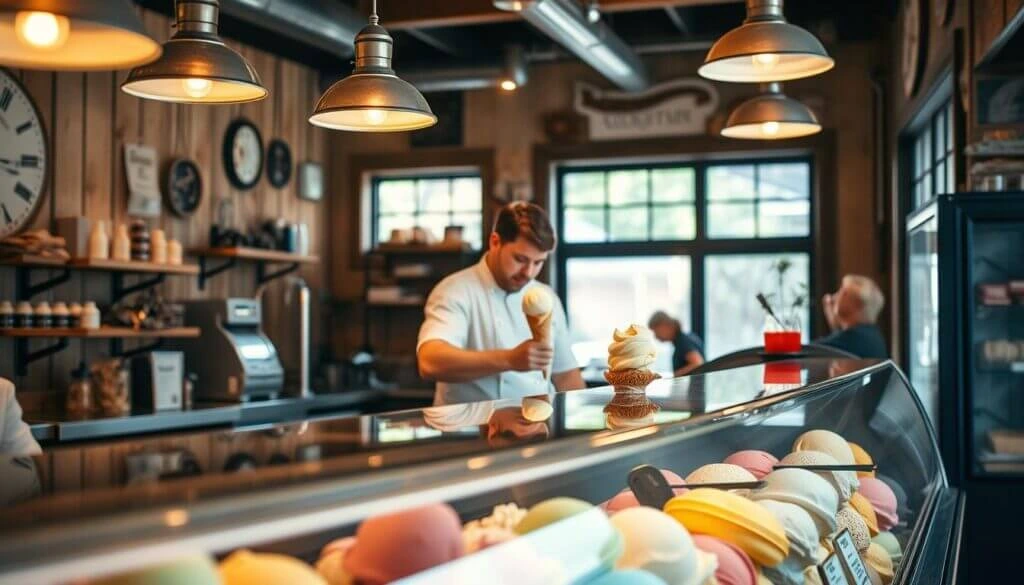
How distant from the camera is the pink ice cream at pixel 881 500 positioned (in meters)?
2.36

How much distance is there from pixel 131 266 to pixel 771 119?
11.1 ft

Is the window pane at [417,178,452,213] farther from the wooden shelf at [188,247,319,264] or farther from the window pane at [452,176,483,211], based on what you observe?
the wooden shelf at [188,247,319,264]

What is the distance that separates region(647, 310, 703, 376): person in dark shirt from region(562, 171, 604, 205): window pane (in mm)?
1159

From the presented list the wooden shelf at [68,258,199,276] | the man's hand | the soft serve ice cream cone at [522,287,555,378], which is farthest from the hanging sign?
the soft serve ice cream cone at [522,287,555,378]

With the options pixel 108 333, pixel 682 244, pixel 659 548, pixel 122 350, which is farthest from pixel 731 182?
pixel 659 548

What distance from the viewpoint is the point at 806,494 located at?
1.88 meters

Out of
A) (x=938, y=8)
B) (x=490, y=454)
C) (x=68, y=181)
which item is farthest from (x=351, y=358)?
(x=490, y=454)

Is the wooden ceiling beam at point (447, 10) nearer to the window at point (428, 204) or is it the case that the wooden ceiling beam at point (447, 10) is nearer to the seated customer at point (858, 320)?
the seated customer at point (858, 320)

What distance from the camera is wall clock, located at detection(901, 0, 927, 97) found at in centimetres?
574

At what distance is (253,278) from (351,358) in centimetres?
85

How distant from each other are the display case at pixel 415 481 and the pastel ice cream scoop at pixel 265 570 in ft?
0.04

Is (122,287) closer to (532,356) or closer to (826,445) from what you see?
(532,356)

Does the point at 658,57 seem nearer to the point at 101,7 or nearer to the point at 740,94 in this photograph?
the point at 740,94

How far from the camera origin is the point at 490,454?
1118mm
